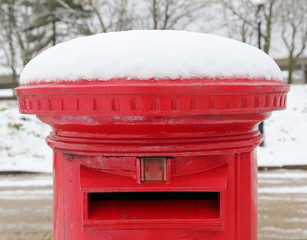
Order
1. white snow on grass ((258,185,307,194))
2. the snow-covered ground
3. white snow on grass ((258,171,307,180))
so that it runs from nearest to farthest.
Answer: white snow on grass ((258,185,307,194)), white snow on grass ((258,171,307,180)), the snow-covered ground

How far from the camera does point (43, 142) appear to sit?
8.66m

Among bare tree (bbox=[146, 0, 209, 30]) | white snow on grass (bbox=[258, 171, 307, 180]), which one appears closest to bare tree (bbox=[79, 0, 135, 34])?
bare tree (bbox=[146, 0, 209, 30])

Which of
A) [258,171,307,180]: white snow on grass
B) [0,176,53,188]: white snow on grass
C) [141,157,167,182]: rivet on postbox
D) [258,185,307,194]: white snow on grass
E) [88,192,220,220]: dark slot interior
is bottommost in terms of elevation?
[258,171,307,180]: white snow on grass

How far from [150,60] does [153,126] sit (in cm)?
18

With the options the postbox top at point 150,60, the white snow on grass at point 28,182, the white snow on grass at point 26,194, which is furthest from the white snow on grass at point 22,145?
the postbox top at point 150,60

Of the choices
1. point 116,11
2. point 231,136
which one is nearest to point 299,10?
Answer: point 116,11

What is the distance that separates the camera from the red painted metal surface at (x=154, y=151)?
890mm

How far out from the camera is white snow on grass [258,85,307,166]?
7680mm

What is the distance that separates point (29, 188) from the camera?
573 centimetres

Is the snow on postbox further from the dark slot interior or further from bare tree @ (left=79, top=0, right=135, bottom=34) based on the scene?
bare tree @ (left=79, top=0, right=135, bottom=34)

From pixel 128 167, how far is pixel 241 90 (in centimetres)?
41

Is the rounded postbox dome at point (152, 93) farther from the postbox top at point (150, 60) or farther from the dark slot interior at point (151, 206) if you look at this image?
the dark slot interior at point (151, 206)

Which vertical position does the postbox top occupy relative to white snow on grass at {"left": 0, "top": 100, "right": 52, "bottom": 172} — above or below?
above

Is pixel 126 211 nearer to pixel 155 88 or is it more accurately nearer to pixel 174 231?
pixel 174 231
